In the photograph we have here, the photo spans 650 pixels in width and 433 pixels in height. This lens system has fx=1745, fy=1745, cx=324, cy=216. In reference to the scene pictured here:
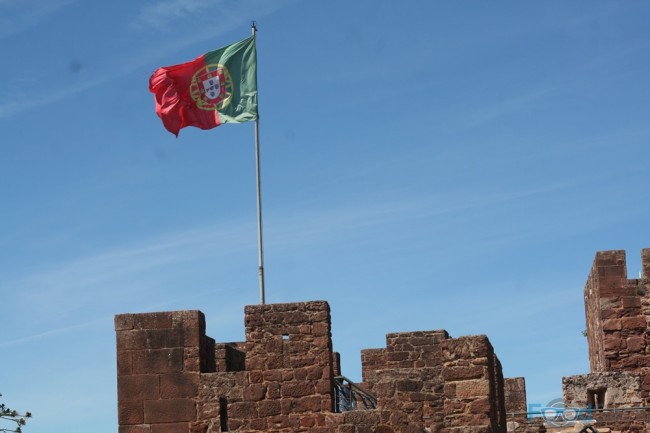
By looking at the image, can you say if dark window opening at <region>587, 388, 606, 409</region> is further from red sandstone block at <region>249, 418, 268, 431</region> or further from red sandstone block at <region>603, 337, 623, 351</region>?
red sandstone block at <region>249, 418, 268, 431</region>

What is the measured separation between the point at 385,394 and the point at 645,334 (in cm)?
1102

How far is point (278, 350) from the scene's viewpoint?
25781mm

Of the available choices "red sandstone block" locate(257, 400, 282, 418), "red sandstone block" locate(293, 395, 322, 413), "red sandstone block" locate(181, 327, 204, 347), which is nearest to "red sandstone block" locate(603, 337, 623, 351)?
"red sandstone block" locate(293, 395, 322, 413)

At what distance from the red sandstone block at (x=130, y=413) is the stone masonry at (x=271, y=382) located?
0.6 inches

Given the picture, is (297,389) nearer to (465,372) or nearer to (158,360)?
(158,360)

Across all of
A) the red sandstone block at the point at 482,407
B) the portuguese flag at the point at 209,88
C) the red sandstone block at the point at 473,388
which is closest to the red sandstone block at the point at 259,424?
the red sandstone block at the point at 473,388

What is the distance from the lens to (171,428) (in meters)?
25.8

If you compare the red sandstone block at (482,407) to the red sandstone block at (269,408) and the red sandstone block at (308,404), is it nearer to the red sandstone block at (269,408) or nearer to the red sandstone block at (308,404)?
the red sandstone block at (308,404)

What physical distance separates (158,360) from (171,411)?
792 mm

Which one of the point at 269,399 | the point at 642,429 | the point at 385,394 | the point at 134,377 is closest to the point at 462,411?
the point at 385,394

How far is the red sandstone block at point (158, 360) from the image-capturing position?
25984 mm

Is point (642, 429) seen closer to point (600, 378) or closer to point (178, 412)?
point (600, 378)

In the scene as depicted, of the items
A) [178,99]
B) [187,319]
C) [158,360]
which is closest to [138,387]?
[158,360]

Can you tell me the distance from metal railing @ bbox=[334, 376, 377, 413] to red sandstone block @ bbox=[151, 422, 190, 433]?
223cm
